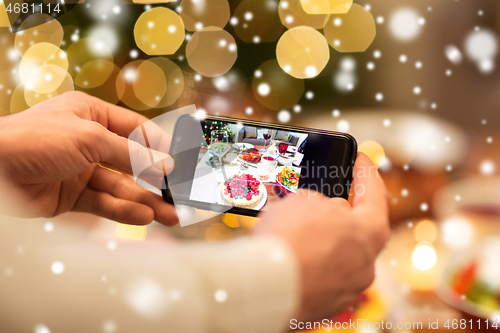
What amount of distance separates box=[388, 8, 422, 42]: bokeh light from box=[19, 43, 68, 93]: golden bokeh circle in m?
1.08

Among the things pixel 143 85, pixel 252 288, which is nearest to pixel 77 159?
pixel 252 288

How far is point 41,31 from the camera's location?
901 mm

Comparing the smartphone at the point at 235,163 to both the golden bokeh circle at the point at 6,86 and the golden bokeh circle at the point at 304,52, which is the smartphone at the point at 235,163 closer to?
the golden bokeh circle at the point at 304,52

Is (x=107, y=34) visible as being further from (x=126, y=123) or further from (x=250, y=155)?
(x=250, y=155)

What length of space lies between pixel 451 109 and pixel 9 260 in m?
1.05

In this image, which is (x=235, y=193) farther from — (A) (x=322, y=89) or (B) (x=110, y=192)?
(A) (x=322, y=89)

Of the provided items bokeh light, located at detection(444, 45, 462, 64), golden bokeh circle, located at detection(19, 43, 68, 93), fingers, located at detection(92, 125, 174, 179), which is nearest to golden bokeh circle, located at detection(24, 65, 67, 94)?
golden bokeh circle, located at detection(19, 43, 68, 93)

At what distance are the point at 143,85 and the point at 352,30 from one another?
0.70 meters

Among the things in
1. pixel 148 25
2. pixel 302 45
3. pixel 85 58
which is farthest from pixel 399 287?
pixel 85 58

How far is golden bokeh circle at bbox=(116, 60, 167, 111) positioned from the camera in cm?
89

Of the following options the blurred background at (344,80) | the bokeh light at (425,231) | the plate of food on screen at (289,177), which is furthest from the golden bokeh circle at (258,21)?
the bokeh light at (425,231)

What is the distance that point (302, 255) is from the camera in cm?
33

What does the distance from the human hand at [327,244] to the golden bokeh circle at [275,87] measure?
20.4 inches

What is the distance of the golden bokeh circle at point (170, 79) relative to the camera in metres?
0.88
